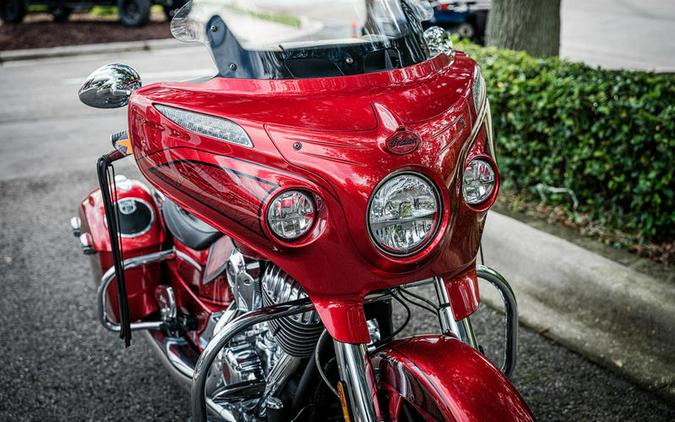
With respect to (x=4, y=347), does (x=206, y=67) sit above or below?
below

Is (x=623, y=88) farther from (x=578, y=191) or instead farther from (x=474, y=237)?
(x=474, y=237)

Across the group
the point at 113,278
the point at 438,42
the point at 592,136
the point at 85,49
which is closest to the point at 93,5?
the point at 85,49

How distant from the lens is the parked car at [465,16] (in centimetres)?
1182

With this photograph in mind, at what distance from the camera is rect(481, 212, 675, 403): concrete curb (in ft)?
10.9

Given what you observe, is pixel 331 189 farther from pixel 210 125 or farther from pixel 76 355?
pixel 76 355

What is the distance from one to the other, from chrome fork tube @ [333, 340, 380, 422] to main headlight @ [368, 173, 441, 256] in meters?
0.30

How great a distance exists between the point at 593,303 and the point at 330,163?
7.78 ft

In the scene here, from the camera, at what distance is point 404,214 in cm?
181

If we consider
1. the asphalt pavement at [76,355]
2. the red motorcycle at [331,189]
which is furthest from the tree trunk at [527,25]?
the red motorcycle at [331,189]

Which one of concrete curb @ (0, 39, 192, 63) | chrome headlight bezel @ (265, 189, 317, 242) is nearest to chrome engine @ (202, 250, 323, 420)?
chrome headlight bezel @ (265, 189, 317, 242)

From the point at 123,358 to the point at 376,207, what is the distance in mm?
2240

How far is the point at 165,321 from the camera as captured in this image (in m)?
2.98

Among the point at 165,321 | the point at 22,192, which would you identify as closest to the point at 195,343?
the point at 165,321

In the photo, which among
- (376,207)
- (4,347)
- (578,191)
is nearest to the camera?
(376,207)
